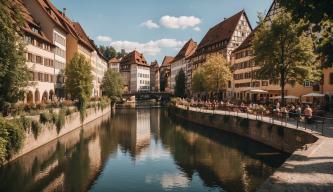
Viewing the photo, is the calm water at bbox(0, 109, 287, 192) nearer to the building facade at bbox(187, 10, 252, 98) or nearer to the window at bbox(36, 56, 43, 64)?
the window at bbox(36, 56, 43, 64)

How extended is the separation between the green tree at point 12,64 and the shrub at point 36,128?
10.6ft

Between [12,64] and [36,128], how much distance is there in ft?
21.0

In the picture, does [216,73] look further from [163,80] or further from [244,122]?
[163,80]

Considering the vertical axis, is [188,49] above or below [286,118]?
above

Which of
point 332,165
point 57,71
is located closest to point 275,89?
point 57,71

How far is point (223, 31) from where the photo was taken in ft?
272

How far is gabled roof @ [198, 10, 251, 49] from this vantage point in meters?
78.2

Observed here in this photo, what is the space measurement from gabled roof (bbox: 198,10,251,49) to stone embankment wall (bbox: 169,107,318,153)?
102 ft

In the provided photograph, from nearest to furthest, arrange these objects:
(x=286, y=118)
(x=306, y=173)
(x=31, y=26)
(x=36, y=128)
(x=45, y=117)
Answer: (x=306, y=173), (x=286, y=118), (x=36, y=128), (x=45, y=117), (x=31, y=26)

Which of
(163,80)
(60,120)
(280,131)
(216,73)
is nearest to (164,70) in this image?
(163,80)

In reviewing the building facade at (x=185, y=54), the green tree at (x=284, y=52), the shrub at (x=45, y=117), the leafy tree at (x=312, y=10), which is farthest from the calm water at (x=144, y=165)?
the building facade at (x=185, y=54)

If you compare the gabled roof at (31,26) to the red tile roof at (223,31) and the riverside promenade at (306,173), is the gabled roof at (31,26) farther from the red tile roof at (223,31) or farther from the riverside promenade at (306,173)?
the red tile roof at (223,31)

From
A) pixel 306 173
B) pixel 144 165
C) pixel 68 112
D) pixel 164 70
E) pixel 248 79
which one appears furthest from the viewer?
pixel 164 70

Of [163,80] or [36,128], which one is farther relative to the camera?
[163,80]
